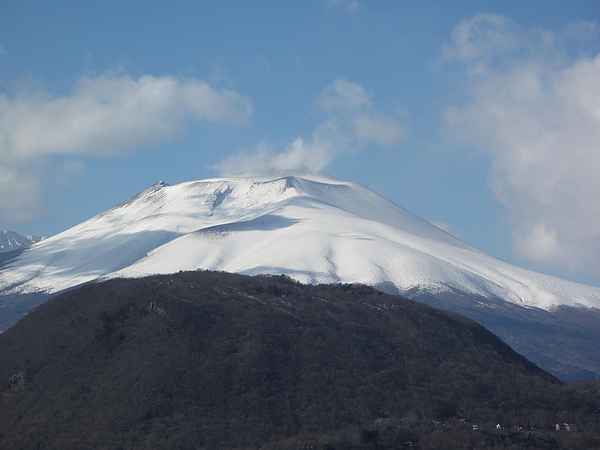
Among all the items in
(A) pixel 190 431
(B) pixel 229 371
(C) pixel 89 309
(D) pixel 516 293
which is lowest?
(A) pixel 190 431

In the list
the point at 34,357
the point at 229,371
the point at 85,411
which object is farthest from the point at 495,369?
the point at 34,357

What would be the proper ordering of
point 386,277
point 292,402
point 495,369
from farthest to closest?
point 386,277, point 495,369, point 292,402

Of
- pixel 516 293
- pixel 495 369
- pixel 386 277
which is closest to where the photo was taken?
pixel 495 369

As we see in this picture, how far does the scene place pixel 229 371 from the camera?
57.9m

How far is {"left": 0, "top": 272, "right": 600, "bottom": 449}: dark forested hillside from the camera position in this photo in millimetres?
50219

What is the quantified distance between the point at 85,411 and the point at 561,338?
399 feet

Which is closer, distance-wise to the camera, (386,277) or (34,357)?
(34,357)

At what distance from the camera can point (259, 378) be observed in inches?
2263

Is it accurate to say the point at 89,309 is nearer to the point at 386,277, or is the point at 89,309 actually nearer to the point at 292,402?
the point at 292,402

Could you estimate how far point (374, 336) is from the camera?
67.2m

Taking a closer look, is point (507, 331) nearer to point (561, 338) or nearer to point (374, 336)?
point (561, 338)

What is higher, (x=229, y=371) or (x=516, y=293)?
(x=516, y=293)

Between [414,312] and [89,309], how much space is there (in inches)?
1235

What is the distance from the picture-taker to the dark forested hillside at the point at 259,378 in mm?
50219
